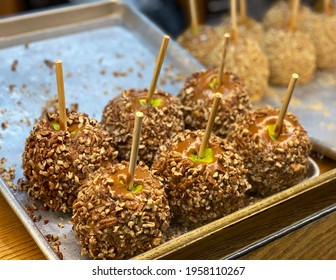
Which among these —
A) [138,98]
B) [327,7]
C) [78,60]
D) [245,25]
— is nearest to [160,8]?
[245,25]

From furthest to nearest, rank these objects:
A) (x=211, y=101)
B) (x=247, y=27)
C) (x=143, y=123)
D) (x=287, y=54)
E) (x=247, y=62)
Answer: (x=247, y=27)
(x=287, y=54)
(x=247, y=62)
(x=211, y=101)
(x=143, y=123)

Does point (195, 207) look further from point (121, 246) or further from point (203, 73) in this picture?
point (203, 73)

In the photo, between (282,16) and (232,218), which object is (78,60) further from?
(232,218)

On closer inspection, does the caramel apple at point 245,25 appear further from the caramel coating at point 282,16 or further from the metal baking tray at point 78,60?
the metal baking tray at point 78,60

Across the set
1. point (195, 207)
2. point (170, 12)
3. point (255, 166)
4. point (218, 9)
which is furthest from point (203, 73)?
point (218, 9)

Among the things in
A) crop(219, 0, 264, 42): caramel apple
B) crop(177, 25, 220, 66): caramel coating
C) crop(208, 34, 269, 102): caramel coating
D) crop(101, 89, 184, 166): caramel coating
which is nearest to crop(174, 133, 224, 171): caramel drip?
crop(101, 89, 184, 166): caramel coating

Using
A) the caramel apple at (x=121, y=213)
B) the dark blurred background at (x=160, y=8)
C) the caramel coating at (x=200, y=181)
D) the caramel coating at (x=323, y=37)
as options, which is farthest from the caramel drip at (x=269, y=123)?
the dark blurred background at (x=160, y=8)
